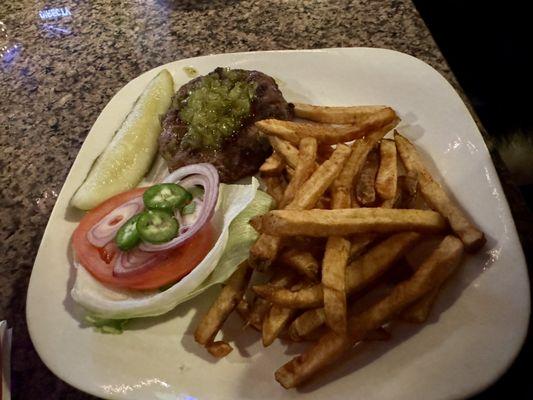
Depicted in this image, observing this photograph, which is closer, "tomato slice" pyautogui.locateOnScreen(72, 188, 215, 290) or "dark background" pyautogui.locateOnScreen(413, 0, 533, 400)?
"tomato slice" pyautogui.locateOnScreen(72, 188, 215, 290)

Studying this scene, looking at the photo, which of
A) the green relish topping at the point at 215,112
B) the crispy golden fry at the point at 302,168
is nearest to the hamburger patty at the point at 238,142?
the green relish topping at the point at 215,112

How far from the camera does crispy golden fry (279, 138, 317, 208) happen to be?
182cm

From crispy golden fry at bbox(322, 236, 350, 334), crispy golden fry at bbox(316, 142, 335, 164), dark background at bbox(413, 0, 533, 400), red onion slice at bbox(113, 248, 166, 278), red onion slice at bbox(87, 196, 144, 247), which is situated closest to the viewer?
crispy golden fry at bbox(322, 236, 350, 334)

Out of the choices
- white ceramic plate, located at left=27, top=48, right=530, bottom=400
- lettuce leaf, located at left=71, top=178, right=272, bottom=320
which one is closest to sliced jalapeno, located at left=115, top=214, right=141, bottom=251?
lettuce leaf, located at left=71, top=178, right=272, bottom=320

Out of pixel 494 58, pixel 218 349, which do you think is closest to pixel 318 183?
pixel 218 349

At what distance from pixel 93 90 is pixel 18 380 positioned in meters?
1.71

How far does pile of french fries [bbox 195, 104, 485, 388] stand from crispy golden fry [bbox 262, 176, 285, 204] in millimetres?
41

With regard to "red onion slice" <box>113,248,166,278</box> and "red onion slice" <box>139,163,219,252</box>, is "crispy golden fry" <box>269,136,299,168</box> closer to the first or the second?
"red onion slice" <box>139,163,219,252</box>

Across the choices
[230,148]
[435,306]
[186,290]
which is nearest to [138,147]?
[230,148]

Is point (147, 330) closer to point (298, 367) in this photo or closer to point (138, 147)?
point (298, 367)

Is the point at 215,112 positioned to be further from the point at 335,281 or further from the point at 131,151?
the point at 335,281

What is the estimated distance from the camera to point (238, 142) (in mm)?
2201

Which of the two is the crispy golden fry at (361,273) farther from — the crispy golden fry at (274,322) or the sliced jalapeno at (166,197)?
the sliced jalapeno at (166,197)

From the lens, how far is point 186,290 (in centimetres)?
177
